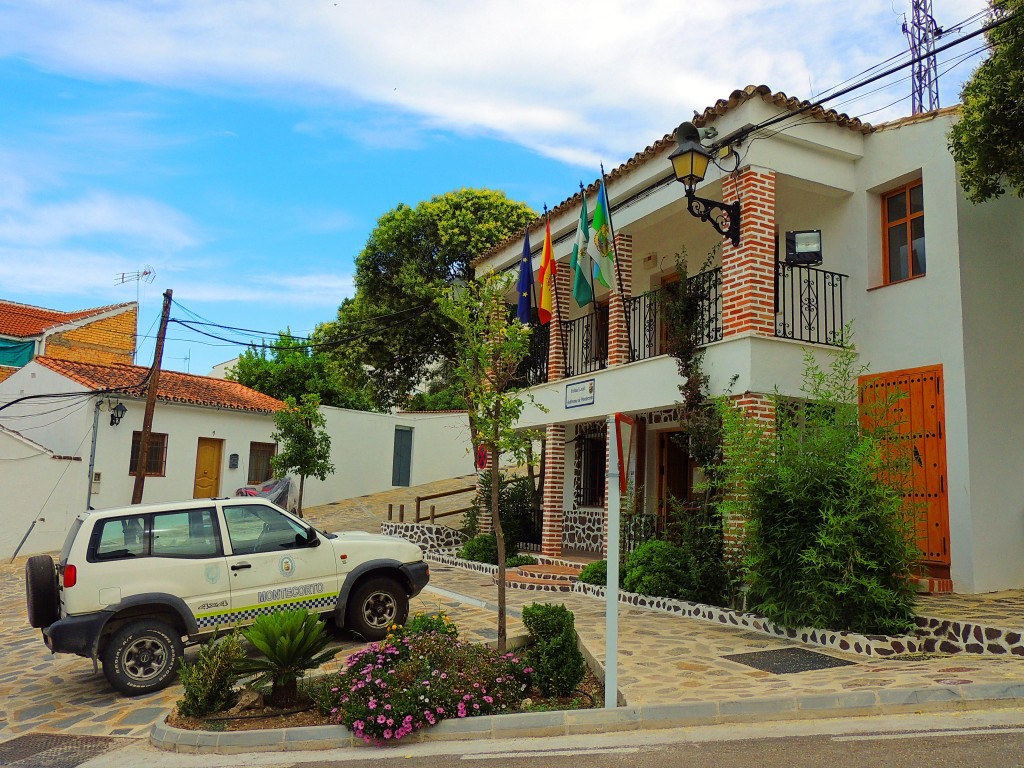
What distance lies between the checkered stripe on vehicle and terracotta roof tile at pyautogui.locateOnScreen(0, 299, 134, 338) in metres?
24.3

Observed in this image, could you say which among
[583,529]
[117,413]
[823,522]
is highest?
[117,413]

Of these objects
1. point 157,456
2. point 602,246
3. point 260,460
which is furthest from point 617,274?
point 260,460

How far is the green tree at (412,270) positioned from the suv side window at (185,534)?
47.3 feet

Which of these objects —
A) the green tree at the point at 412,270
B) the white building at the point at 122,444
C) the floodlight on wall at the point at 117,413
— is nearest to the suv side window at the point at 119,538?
the white building at the point at 122,444

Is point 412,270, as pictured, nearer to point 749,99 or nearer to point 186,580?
point 749,99

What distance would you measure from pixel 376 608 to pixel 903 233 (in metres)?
8.53

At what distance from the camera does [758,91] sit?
34.5 feet

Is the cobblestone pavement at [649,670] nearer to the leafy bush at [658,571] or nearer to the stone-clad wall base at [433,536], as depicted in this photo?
the leafy bush at [658,571]

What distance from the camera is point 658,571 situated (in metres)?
10.9

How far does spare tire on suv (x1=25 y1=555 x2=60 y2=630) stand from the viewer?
24.3ft

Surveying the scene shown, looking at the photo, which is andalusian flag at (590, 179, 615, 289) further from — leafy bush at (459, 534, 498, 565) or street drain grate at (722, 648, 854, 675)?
street drain grate at (722, 648, 854, 675)

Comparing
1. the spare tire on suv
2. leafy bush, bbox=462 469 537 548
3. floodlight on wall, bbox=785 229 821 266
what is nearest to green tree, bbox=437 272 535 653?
the spare tire on suv

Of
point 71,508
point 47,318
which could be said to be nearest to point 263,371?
point 47,318

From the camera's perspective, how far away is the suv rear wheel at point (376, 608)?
28.3 feet
